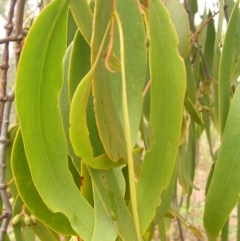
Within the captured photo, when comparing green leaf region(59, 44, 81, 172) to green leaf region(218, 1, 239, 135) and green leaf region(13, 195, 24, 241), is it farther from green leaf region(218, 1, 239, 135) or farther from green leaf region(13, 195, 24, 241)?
green leaf region(13, 195, 24, 241)

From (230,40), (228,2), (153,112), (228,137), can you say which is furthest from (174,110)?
(228,2)

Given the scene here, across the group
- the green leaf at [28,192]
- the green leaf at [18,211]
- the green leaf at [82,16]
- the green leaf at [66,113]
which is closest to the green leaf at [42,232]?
the green leaf at [18,211]

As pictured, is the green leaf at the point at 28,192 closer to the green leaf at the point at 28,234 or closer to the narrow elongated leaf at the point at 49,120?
the narrow elongated leaf at the point at 49,120

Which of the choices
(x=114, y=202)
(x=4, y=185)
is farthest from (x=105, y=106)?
(x=4, y=185)

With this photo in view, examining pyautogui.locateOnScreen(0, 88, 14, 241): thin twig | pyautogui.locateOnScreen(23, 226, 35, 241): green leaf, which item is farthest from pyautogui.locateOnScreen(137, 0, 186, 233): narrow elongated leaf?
pyautogui.locateOnScreen(23, 226, 35, 241): green leaf

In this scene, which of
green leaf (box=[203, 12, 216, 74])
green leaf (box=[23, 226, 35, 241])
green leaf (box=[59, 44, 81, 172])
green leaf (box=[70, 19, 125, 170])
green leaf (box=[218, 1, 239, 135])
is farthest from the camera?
green leaf (box=[203, 12, 216, 74])

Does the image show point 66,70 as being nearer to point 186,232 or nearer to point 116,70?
point 116,70
